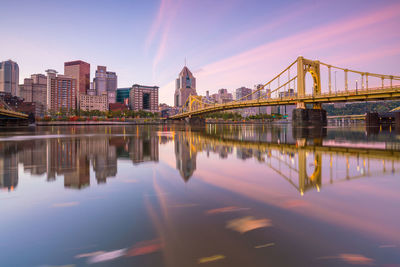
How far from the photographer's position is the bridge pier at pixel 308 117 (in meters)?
54.5

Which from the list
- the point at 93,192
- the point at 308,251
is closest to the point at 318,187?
the point at 308,251

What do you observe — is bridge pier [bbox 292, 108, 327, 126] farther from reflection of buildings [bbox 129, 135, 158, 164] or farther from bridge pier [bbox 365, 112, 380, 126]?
reflection of buildings [bbox 129, 135, 158, 164]

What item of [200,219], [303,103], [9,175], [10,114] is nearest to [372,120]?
[303,103]

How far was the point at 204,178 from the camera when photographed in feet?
25.0

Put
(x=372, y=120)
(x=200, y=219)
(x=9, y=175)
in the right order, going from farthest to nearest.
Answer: (x=372, y=120), (x=9, y=175), (x=200, y=219)

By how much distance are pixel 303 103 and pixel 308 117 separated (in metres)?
3.55

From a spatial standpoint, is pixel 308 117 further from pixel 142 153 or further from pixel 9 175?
pixel 9 175

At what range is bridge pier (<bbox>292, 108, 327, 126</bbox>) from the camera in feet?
179

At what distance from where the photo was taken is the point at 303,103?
5528cm

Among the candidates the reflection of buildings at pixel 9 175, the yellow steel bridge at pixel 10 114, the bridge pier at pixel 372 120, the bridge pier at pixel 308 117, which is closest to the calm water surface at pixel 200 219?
the reflection of buildings at pixel 9 175

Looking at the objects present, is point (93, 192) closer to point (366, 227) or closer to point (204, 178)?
point (204, 178)

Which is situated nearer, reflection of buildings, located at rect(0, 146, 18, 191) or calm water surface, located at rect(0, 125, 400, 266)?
calm water surface, located at rect(0, 125, 400, 266)

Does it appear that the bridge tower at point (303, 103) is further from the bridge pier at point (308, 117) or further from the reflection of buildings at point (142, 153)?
the reflection of buildings at point (142, 153)

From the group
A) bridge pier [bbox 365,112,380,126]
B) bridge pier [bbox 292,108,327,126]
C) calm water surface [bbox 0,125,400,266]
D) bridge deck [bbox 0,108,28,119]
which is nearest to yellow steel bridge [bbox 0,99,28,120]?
bridge deck [bbox 0,108,28,119]
